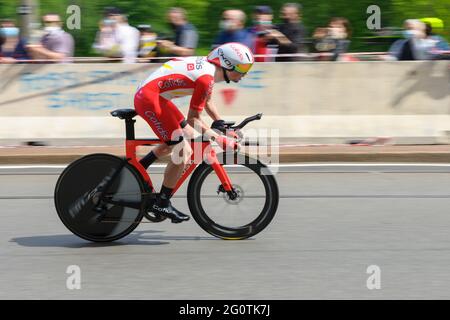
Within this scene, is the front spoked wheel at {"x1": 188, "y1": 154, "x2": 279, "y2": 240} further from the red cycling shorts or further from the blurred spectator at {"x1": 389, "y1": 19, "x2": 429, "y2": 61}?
the blurred spectator at {"x1": 389, "y1": 19, "x2": 429, "y2": 61}

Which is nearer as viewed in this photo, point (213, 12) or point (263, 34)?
point (263, 34)

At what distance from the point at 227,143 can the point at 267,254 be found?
88 cm

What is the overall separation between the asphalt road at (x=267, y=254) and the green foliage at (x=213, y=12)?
401 inches

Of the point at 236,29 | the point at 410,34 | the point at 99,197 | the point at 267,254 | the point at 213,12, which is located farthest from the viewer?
the point at 213,12

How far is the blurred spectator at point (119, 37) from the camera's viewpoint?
1309cm

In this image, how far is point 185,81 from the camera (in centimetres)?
723

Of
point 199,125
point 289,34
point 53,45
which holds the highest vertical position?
point 199,125

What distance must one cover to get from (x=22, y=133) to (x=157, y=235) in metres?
5.66

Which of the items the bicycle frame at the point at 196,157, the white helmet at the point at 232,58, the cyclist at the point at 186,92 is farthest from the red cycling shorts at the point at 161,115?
the white helmet at the point at 232,58

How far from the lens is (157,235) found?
7840 mm

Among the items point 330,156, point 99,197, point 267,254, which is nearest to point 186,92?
point 99,197

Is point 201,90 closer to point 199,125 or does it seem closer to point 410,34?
point 199,125

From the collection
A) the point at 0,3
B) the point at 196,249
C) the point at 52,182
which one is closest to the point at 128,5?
the point at 0,3

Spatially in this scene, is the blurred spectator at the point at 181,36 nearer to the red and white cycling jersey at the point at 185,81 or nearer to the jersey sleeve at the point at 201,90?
the red and white cycling jersey at the point at 185,81
